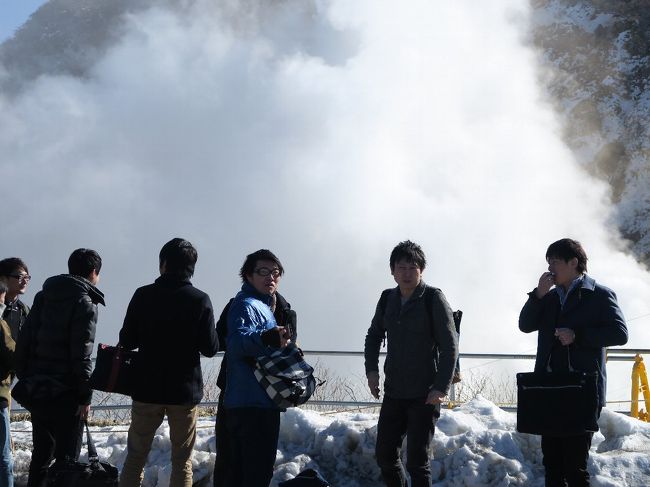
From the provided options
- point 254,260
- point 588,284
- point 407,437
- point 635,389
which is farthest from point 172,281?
point 635,389

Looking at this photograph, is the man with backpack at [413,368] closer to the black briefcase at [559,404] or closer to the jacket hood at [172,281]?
the black briefcase at [559,404]

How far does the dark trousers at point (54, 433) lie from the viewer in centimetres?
426

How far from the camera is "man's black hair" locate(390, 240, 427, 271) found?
179 inches

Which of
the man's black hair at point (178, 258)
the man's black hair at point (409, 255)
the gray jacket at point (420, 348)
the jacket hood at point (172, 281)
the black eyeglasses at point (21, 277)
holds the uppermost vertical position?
the man's black hair at point (409, 255)

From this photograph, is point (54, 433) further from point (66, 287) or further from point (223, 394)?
point (223, 394)

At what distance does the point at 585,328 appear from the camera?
413cm

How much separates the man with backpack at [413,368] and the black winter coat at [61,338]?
165cm

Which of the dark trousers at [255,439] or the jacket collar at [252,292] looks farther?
the jacket collar at [252,292]

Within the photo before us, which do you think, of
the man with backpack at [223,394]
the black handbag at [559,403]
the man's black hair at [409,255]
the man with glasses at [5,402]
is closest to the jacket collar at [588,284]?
the black handbag at [559,403]

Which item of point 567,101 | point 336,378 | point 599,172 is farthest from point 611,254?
point 336,378

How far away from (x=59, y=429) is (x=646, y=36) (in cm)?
4277

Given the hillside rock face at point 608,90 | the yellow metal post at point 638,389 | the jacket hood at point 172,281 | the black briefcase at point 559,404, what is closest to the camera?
the black briefcase at point 559,404

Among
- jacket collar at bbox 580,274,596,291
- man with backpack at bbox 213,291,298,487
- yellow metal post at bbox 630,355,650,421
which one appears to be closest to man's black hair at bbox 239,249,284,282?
man with backpack at bbox 213,291,298,487

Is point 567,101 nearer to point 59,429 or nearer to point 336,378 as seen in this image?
point 336,378
